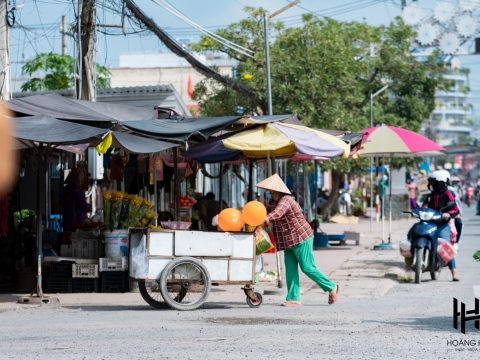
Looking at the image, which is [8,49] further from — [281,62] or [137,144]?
[281,62]

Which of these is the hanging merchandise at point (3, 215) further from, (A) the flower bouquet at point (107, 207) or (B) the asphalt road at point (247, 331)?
(B) the asphalt road at point (247, 331)

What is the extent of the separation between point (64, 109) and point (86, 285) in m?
2.88

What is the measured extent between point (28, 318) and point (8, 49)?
5424mm

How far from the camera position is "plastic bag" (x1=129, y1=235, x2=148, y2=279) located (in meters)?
12.1

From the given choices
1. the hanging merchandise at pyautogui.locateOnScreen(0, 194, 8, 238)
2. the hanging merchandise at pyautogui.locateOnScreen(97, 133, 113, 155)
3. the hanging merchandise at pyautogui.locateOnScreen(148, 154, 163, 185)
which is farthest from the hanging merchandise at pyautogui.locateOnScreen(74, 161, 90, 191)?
the hanging merchandise at pyautogui.locateOnScreen(97, 133, 113, 155)

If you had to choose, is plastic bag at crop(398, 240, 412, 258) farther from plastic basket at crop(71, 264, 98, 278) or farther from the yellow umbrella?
plastic basket at crop(71, 264, 98, 278)

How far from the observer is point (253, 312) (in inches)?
472

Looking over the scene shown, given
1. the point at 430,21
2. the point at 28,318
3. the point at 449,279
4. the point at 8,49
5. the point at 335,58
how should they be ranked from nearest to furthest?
the point at 28,318 < the point at 8,49 < the point at 449,279 < the point at 335,58 < the point at 430,21

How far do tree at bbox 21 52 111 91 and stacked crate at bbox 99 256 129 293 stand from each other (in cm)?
1894

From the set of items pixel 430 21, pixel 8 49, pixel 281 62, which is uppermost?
pixel 430 21

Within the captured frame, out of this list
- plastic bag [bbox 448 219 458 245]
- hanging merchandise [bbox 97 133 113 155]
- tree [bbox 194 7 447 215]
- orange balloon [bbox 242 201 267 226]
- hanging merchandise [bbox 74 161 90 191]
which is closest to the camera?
orange balloon [bbox 242 201 267 226]

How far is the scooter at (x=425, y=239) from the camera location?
52.6 ft

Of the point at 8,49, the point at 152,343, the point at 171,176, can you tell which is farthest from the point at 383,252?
the point at 152,343

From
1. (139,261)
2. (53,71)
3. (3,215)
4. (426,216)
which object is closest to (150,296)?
(139,261)
